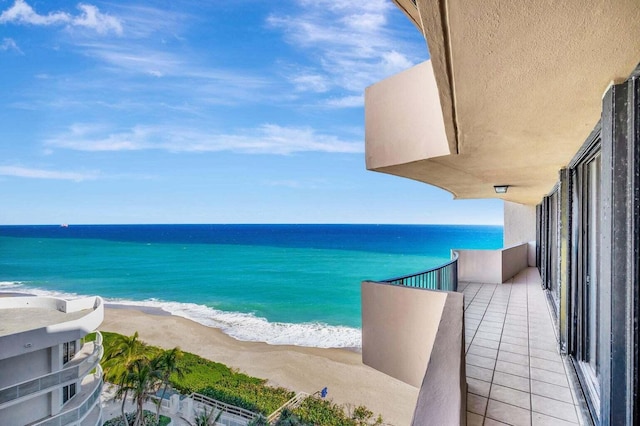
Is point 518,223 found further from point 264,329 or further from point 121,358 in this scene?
point 121,358

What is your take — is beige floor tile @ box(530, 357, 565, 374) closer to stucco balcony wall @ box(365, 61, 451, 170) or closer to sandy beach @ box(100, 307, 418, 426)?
stucco balcony wall @ box(365, 61, 451, 170)

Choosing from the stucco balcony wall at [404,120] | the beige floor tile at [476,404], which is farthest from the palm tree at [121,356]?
the beige floor tile at [476,404]

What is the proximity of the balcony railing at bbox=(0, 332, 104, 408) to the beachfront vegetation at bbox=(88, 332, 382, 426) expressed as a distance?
45.1 inches

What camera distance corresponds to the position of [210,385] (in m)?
10.3

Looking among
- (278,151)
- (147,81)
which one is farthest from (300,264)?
(147,81)

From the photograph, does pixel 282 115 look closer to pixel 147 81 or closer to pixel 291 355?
pixel 147 81

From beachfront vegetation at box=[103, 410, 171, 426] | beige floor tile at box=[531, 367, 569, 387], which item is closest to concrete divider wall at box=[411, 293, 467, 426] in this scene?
beige floor tile at box=[531, 367, 569, 387]

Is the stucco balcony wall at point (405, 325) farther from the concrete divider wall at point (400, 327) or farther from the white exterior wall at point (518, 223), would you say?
the white exterior wall at point (518, 223)

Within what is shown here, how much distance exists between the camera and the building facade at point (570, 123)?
1148 millimetres

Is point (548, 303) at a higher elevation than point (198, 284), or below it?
higher

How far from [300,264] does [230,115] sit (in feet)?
66.0

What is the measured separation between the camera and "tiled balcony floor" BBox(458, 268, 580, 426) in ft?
7.72

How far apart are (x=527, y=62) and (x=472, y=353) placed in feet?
10.4

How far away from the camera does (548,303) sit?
5.34 meters
